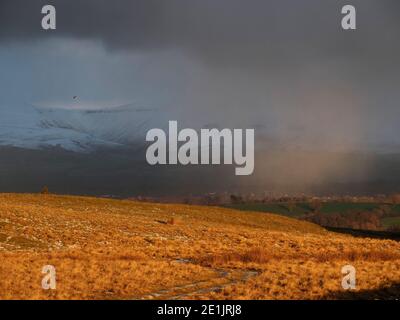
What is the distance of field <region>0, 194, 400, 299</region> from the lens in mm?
21750

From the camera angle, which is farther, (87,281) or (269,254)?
(269,254)

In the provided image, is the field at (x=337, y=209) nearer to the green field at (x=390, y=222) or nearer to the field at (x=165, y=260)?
the green field at (x=390, y=222)

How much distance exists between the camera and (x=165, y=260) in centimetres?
3297

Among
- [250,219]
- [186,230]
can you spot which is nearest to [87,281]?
[186,230]

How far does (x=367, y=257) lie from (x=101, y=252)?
1848 centimetres

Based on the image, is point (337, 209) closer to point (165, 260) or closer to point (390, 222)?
point (390, 222)

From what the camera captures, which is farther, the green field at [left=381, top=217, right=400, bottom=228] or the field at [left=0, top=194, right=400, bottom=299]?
the green field at [left=381, top=217, right=400, bottom=228]

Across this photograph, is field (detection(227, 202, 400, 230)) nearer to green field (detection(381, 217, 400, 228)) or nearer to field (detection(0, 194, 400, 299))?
green field (detection(381, 217, 400, 228))

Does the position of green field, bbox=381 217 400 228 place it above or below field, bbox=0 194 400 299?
below

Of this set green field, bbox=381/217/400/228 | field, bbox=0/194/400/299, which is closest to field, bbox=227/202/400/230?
green field, bbox=381/217/400/228

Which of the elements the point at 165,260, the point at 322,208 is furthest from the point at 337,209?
the point at 165,260

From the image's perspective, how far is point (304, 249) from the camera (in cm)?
4206
